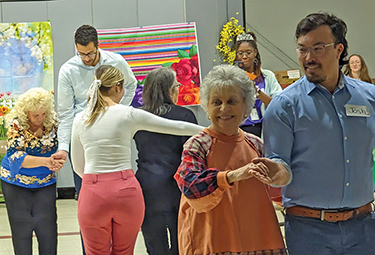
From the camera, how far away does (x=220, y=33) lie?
26.2 ft

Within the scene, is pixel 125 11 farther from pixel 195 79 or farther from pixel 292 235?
pixel 292 235

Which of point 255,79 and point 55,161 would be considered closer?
point 55,161

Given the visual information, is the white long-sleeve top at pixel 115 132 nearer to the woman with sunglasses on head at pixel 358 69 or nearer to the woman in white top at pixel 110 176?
the woman in white top at pixel 110 176

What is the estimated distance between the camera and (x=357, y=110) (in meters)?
2.16

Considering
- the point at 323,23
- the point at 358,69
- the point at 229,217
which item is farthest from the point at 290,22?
the point at 229,217

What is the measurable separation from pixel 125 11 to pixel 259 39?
341 centimetres

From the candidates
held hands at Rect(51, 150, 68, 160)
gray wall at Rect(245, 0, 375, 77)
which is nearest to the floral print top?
held hands at Rect(51, 150, 68, 160)

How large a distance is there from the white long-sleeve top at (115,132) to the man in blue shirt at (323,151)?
1.03 meters

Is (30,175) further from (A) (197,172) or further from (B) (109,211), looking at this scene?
(A) (197,172)

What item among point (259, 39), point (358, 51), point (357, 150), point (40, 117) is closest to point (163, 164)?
point (40, 117)

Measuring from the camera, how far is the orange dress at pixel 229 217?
2049 millimetres

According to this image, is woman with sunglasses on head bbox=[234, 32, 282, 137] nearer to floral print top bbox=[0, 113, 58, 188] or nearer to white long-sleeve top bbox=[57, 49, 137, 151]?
white long-sleeve top bbox=[57, 49, 137, 151]

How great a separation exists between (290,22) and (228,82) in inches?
343

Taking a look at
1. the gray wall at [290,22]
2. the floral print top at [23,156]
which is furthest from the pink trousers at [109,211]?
the gray wall at [290,22]
